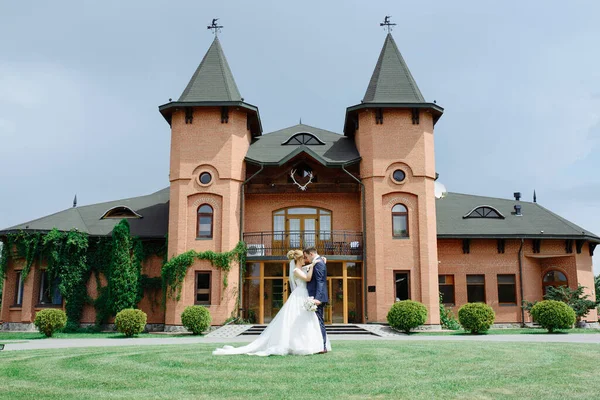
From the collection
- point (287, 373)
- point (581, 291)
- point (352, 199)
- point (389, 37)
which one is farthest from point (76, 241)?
point (581, 291)

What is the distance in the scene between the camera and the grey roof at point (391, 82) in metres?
23.5

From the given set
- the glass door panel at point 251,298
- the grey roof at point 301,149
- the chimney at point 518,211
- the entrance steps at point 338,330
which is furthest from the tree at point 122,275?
the chimney at point 518,211

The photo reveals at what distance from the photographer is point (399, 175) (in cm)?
2305

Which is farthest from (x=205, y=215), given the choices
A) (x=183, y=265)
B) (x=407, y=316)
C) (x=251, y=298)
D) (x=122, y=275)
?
(x=407, y=316)

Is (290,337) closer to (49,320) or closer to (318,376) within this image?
(318,376)

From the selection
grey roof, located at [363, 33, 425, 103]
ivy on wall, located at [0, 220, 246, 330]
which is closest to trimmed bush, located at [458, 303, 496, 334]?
ivy on wall, located at [0, 220, 246, 330]

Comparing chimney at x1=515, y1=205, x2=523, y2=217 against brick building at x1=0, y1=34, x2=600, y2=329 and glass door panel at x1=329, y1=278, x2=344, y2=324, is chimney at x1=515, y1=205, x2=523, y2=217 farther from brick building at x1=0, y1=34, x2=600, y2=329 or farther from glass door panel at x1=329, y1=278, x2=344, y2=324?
glass door panel at x1=329, y1=278, x2=344, y2=324

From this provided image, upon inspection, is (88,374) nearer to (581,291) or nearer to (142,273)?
(142,273)

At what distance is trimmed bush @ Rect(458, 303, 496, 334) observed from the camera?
1861 cm

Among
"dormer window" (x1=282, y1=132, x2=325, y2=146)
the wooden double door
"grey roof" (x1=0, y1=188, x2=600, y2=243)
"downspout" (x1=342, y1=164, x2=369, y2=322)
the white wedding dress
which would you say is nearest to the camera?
the white wedding dress

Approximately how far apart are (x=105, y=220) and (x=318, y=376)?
2047 centimetres

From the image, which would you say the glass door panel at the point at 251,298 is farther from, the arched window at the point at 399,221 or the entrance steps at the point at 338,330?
the arched window at the point at 399,221

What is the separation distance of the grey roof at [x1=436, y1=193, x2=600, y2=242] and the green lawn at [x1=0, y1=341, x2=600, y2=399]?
620 inches

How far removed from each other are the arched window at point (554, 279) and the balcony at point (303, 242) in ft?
29.4
